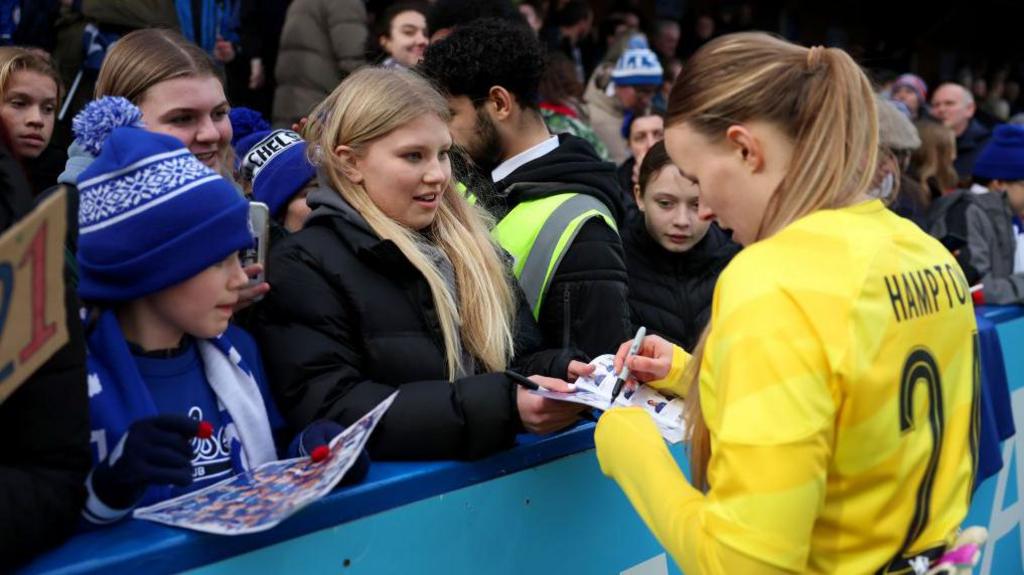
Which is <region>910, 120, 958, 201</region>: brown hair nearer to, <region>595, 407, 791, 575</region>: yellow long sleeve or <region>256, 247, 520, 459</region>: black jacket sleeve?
<region>256, 247, 520, 459</region>: black jacket sleeve

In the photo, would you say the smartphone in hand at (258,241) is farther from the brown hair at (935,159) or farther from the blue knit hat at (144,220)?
the brown hair at (935,159)

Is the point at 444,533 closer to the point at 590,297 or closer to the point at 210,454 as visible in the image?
the point at 210,454

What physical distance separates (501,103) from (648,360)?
1493mm

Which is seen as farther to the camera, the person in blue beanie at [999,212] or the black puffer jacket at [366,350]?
the person in blue beanie at [999,212]

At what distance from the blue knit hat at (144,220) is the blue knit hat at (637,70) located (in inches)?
245

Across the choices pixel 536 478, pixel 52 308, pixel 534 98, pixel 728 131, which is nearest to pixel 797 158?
pixel 728 131

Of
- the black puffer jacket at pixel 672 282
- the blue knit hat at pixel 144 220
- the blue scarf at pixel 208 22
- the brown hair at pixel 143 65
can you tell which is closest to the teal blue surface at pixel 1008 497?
the black puffer jacket at pixel 672 282

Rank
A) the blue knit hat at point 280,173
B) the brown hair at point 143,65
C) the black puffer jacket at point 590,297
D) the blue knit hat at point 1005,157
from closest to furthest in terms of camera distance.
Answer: the brown hair at point 143,65 → the black puffer jacket at point 590,297 → the blue knit hat at point 280,173 → the blue knit hat at point 1005,157

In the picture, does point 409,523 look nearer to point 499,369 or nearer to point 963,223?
point 499,369

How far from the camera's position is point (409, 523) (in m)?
2.48

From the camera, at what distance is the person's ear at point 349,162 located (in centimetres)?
304

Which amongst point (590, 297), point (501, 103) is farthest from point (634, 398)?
point (501, 103)

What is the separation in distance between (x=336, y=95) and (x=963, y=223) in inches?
178

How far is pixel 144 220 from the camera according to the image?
2.26m
